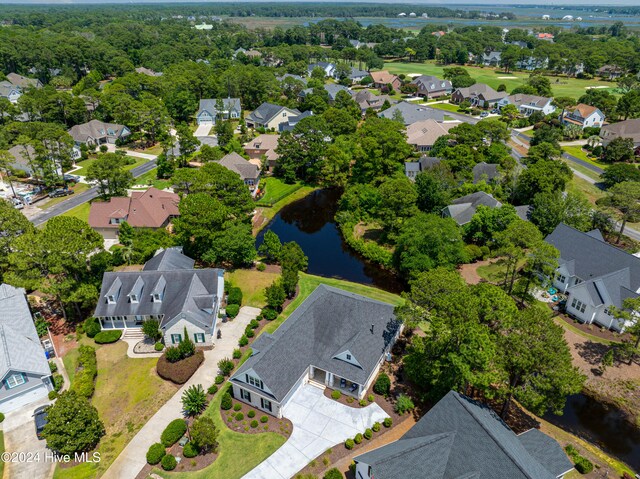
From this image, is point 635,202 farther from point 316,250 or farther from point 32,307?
point 32,307

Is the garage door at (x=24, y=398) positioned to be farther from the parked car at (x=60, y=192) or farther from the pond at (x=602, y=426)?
the parked car at (x=60, y=192)

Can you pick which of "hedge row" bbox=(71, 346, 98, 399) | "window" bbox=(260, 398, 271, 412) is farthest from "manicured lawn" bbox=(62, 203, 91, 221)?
"window" bbox=(260, 398, 271, 412)

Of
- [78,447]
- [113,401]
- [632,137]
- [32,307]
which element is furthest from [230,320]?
[632,137]

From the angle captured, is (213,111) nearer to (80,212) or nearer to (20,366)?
(80,212)

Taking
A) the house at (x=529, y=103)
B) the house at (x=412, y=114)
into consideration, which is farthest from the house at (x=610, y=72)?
the house at (x=412, y=114)

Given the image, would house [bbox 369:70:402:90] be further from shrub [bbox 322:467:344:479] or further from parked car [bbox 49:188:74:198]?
shrub [bbox 322:467:344:479]

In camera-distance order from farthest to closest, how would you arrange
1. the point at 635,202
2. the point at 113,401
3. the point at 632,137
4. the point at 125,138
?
the point at 125,138
the point at 632,137
the point at 635,202
the point at 113,401

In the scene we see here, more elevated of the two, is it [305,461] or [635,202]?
[635,202]
